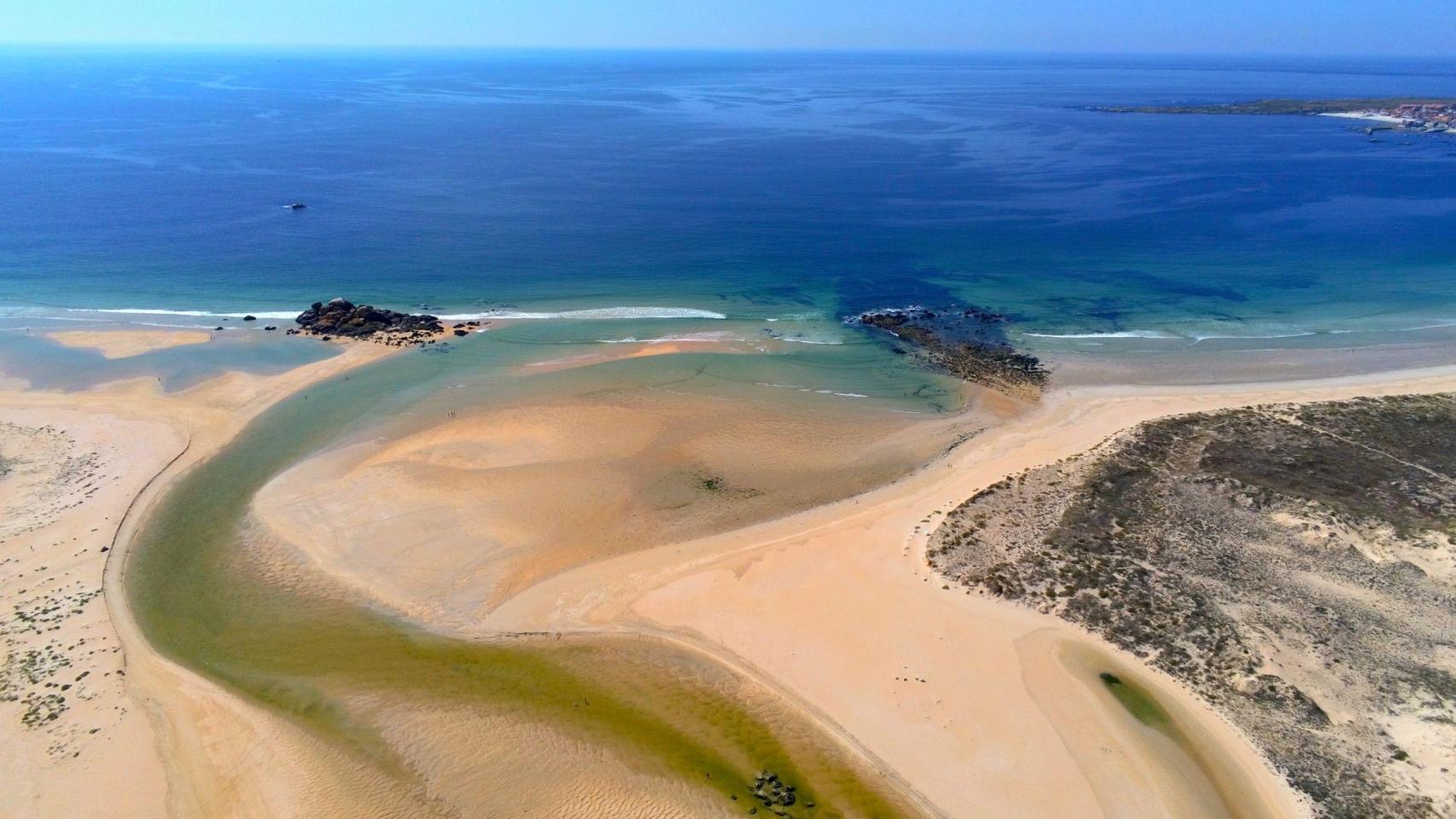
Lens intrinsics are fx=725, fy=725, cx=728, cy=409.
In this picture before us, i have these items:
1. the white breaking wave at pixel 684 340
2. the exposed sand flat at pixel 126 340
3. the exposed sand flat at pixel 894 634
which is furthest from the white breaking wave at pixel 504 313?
the exposed sand flat at pixel 894 634

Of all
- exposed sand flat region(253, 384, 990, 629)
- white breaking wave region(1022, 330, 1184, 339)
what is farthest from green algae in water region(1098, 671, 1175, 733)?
white breaking wave region(1022, 330, 1184, 339)

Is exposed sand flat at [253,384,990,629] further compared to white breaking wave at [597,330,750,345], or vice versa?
white breaking wave at [597,330,750,345]

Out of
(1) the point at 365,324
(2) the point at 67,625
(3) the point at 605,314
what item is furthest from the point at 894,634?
(1) the point at 365,324

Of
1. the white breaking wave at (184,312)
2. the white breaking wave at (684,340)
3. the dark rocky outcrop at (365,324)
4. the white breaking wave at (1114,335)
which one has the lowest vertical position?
the white breaking wave at (184,312)

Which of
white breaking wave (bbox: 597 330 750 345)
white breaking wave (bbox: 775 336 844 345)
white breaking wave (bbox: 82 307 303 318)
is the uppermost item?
white breaking wave (bbox: 775 336 844 345)

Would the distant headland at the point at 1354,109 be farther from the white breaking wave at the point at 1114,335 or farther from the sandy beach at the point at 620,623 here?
the sandy beach at the point at 620,623

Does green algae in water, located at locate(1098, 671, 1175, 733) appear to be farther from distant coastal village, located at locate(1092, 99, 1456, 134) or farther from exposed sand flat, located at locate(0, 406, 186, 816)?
distant coastal village, located at locate(1092, 99, 1456, 134)

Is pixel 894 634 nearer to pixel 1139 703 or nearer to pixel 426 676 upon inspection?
pixel 1139 703

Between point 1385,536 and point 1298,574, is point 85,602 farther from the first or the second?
point 1385,536

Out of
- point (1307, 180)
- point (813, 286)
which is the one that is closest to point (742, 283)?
point (813, 286)
